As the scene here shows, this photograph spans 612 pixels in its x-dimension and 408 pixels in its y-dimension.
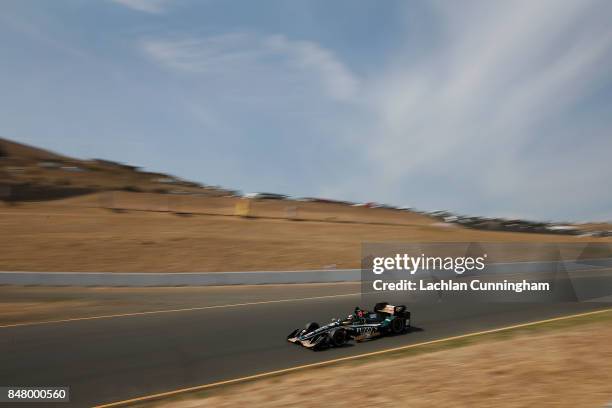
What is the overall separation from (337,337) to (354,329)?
2.19ft

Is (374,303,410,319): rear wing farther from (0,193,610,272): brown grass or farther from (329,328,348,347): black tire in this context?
(0,193,610,272): brown grass

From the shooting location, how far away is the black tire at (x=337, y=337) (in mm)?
11289

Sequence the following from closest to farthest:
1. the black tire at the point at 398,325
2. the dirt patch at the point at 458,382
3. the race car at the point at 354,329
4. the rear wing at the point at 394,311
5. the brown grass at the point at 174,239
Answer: the dirt patch at the point at 458,382
the race car at the point at 354,329
the black tire at the point at 398,325
the rear wing at the point at 394,311
the brown grass at the point at 174,239

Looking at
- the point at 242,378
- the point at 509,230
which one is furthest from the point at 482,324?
the point at 509,230

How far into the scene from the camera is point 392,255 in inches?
1046

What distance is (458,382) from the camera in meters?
7.82

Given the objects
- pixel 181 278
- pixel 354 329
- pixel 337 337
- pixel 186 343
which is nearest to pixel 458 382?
pixel 337 337

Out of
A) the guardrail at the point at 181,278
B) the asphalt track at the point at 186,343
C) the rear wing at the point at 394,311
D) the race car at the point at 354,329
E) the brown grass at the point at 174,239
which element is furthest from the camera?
the brown grass at the point at 174,239

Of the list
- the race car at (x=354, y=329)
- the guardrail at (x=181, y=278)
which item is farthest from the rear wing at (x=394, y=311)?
the guardrail at (x=181, y=278)

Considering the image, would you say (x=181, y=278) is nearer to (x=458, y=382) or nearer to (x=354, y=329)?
(x=354, y=329)

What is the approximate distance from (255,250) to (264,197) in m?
33.2

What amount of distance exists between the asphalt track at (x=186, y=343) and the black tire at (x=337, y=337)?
0.71 ft

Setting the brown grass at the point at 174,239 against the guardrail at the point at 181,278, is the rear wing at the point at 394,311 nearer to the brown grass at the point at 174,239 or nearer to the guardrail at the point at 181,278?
the guardrail at the point at 181,278

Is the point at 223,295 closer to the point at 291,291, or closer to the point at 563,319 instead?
the point at 291,291
